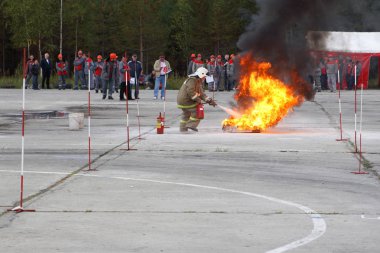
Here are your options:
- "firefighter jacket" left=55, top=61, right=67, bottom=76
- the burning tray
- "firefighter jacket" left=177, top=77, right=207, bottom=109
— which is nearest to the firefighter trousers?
"firefighter jacket" left=177, top=77, right=207, bottom=109

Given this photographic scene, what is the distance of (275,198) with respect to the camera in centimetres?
1201

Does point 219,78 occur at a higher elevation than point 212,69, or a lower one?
lower

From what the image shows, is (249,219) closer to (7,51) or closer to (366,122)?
(366,122)

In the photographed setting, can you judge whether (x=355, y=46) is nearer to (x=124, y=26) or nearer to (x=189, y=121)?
(x=189, y=121)

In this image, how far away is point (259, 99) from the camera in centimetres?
2288

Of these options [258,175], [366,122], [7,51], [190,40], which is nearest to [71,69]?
[7,51]

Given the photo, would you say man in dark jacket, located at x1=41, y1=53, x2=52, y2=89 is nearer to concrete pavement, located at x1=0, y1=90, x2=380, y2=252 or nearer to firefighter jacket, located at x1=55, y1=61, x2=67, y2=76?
firefighter jacket, located at x1=55, y1=61, x2=67, y2=76

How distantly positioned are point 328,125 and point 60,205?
15.0 m

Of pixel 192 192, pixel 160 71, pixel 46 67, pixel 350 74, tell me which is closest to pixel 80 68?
pixel 46 67

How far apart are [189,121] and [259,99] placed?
1.71 m

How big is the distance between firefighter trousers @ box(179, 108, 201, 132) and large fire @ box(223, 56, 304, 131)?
681 mm

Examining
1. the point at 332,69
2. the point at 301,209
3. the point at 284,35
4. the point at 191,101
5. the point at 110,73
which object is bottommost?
the point at 301,209

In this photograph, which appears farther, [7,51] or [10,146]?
[7,51]

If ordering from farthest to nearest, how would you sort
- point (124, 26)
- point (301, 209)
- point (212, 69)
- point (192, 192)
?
point (124, 26), point (212, 69), point (192, 192), point (301, 209)
